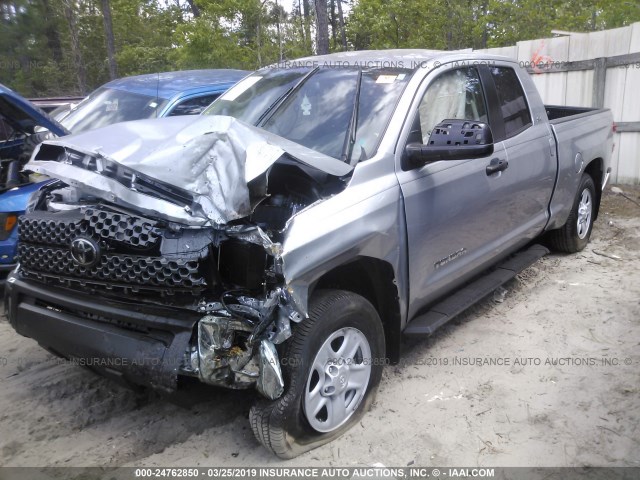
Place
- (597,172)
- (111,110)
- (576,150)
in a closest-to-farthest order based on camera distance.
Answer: (576,150) < (597,172) < (111,110)

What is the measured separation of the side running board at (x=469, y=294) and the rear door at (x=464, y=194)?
105 millimetres

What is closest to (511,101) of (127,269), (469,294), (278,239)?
(469,294)

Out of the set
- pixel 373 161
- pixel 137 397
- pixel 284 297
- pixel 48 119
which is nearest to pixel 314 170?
pixel 373 161

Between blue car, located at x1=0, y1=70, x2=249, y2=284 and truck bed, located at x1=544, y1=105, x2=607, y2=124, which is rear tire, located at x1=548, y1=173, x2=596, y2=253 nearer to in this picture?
truck bed, located at x1=544, y1=105, x2=607, y2=124

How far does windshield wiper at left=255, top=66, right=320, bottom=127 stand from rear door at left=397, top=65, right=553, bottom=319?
2.78 feet

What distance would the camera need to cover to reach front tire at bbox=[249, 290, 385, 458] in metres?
2.67

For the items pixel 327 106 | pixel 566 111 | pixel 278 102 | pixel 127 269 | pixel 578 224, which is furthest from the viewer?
pixel 566 111

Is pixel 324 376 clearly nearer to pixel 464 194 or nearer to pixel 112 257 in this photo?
pixel 112 257

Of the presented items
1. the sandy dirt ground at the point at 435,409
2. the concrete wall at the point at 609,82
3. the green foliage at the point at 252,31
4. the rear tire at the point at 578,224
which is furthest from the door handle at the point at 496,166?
the green foliage at the point at 252,31

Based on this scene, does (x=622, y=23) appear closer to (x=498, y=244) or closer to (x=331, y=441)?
(x=498, y=244)

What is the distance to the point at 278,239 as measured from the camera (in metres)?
2.59

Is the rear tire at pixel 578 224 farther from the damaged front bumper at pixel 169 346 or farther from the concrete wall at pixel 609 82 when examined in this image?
the damaged front bumper at pixel 169 346

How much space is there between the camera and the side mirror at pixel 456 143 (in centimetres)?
313

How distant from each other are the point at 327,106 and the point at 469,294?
5.46 ft
